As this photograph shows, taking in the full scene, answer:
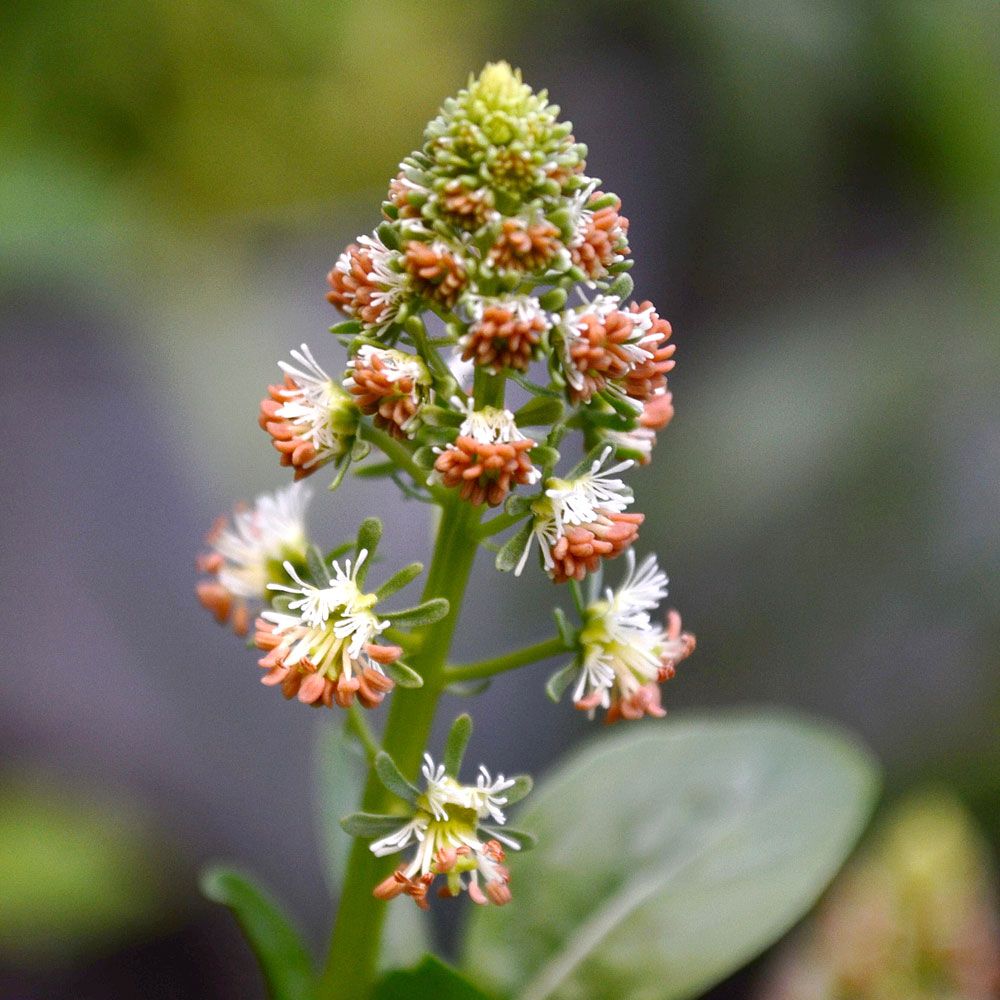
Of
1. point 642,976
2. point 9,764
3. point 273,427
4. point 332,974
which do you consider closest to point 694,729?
point 642,976

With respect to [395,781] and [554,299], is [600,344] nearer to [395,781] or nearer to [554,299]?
[554,299]

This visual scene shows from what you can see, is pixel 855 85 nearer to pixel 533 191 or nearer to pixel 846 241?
pixel 846 241

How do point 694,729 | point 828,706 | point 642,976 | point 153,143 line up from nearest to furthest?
point 642,976 → point 694,729 → point 828,706 → point 153,143

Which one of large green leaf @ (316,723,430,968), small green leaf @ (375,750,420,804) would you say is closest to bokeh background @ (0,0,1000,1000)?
large green leaf @ (316,723,430,968)

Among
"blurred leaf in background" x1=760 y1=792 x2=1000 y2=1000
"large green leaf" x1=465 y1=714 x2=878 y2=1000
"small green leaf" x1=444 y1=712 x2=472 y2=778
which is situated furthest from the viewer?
"blurred leaf in background" x1=760 y1=792 x2=1000 y2=1000

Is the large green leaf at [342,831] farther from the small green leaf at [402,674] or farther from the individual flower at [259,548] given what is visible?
the small green leaf at [402,674]

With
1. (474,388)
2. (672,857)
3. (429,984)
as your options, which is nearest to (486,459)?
(474,388)

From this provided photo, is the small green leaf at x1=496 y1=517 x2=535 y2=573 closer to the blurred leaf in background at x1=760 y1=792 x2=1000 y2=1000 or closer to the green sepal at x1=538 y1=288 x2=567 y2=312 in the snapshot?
the green sepal at x1=538 y1=288 x2=567 y2=312
